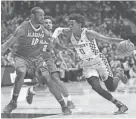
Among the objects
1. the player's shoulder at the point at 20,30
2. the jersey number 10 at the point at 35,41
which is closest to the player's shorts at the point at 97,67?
the jersey number 10 at the point at 35,41

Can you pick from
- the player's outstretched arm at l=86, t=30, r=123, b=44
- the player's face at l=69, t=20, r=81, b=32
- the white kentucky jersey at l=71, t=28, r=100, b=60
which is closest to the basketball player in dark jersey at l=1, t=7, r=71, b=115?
the player's face at l=69, t=20, r=81, b=32

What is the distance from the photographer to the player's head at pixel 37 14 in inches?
306

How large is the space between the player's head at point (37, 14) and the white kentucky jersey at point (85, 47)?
27.6 inches

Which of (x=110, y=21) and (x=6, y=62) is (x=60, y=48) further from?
(x=110, y=21)

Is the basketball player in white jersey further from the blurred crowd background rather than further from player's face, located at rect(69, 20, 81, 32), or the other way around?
the blurred crowd background

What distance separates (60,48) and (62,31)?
1.40 feet

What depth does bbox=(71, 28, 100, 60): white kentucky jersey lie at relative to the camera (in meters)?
7.95

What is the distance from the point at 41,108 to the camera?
9.39m

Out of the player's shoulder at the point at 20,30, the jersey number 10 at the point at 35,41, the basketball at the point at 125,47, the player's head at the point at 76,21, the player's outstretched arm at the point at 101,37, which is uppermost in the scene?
the player's head at the point at 76,21

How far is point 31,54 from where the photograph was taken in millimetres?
8148

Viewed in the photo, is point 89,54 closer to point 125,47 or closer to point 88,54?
point 88,54

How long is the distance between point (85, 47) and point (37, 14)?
105cm

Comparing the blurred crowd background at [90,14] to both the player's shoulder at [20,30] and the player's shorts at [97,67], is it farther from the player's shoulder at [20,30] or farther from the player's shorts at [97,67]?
the player's shoulder at [20,30]

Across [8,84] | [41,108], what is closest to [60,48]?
[41,108]
